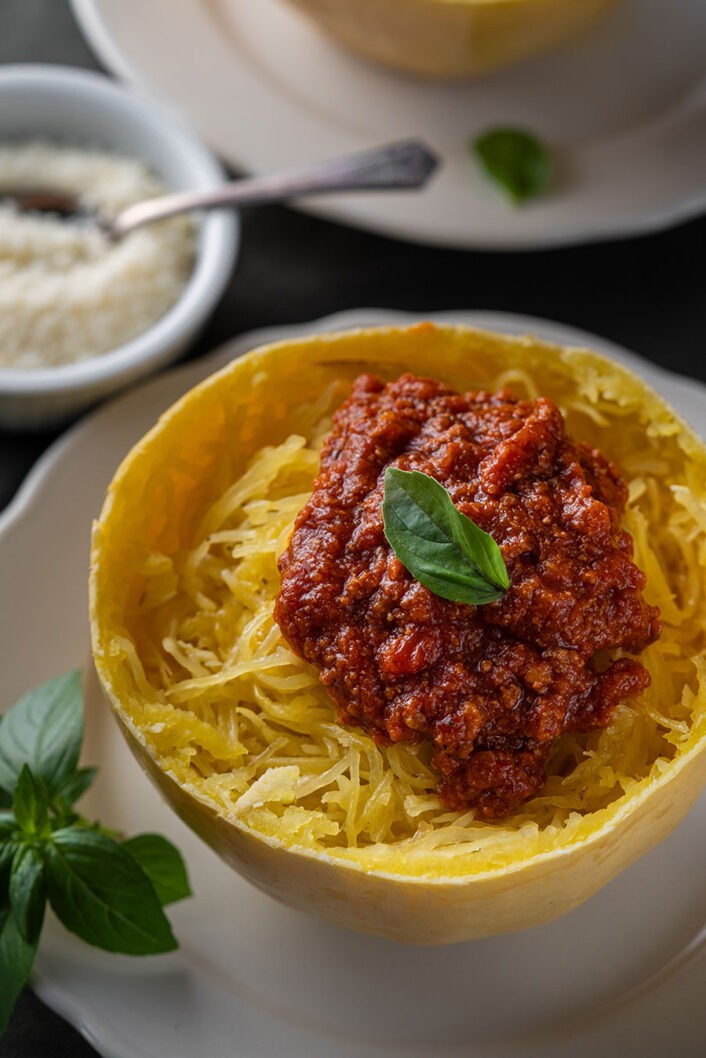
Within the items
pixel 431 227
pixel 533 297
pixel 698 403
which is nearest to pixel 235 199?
pixel 431 227

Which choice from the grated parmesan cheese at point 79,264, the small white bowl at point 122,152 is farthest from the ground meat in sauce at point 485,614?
the grated parmesan cheese at point 79,264

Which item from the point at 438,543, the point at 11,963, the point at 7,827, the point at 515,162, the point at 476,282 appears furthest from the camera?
the point at 476,282

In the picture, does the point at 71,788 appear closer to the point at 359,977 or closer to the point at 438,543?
the point at 359,977

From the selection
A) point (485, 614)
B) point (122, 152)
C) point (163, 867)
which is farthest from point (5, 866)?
point (122, 152)

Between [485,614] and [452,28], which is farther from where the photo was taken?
[452,28]

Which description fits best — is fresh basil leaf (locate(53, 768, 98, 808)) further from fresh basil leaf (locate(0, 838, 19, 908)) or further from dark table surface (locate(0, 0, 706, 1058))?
dark table surface (locate(0, 0, 706, 1058))

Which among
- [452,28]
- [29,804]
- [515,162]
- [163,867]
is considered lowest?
[163,867]
